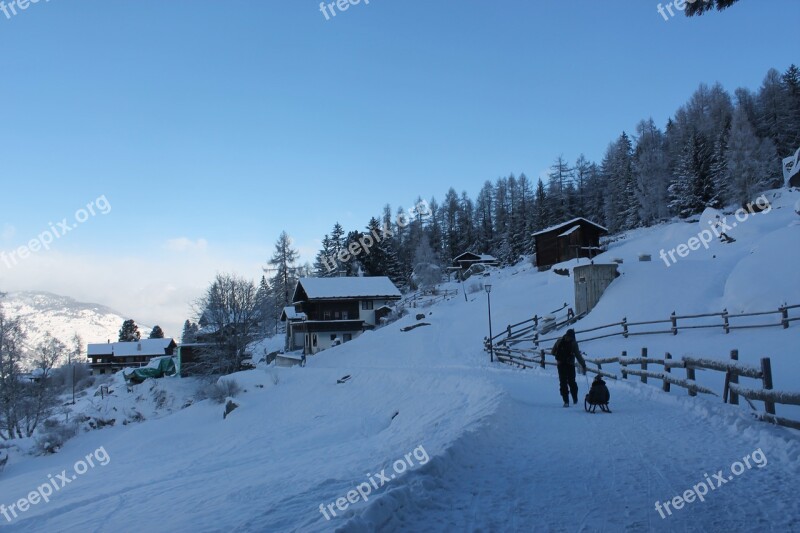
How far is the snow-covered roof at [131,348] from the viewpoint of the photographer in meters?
86.2

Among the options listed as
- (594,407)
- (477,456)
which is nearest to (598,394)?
(594,407)

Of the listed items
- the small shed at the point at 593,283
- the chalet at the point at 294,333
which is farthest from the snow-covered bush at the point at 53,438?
the small shed at the point at 593,283

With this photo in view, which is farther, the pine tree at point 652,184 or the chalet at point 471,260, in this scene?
the chalet at point 471,260

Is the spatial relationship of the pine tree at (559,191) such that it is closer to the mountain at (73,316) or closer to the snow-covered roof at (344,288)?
the snow-covered roof at (344,288)

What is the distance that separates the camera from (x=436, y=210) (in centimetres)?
11562

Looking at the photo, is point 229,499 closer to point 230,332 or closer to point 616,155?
point 230,332

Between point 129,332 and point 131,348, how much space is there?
46.6 feet

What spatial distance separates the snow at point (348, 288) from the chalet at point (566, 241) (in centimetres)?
1756

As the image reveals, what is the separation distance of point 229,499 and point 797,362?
1652 centimetres

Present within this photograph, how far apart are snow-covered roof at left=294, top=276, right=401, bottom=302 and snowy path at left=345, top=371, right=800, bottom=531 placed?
4343 centimetres

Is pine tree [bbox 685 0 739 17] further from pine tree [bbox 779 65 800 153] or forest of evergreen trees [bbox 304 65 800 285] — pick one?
pine tree [bbox 779 65 800 153]

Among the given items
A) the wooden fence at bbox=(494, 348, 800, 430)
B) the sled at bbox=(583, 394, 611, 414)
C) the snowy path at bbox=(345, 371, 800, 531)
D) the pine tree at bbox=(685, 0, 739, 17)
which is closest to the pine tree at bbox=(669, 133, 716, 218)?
the wooden fence at bbox=(494, 348, 800, 430)

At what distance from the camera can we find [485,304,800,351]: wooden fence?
810 inches

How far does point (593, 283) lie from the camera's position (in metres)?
33.0
